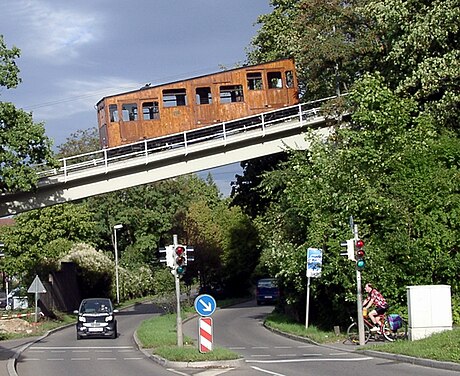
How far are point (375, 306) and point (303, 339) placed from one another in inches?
169

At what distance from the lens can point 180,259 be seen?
23.6 m

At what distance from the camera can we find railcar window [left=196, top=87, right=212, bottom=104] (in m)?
40.2

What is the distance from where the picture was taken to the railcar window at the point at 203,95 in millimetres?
40250

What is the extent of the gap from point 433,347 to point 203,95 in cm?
2315

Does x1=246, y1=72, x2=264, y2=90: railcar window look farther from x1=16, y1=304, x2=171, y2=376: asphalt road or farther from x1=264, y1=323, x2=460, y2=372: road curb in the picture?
x1=264, y1=323, x2=460, y2=372: road curb

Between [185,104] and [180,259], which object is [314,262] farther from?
[185,104]

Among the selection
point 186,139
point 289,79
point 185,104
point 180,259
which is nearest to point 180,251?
point 180,259

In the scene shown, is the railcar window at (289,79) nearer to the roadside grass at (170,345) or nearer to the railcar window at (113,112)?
the railcar window at (113,112)

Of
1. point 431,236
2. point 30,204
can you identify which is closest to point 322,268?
point 431,236

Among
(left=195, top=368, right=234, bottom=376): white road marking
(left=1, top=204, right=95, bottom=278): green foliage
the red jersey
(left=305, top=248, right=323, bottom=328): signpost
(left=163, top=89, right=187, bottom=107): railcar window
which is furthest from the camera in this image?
(left=1, top=204, right=95, bottom=278): green foliage

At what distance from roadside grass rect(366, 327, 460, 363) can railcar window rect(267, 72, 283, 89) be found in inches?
819

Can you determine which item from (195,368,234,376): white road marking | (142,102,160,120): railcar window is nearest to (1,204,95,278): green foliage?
(142,102,160,120): railcar window

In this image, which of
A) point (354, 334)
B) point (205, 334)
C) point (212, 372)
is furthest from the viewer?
point (354, 334)

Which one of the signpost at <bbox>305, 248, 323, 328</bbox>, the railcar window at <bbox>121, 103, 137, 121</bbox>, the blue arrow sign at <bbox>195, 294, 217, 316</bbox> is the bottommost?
the blue arrow sign at <bbox>195, 294, 217, 316</bbox>
